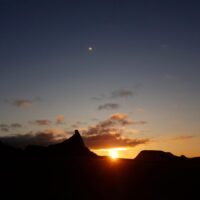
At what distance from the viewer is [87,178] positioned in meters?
82.8

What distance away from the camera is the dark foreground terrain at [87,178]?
75.9 m

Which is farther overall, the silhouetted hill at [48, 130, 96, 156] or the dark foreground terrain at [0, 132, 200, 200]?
the silhouetted hill at [48, 130, 96, 156]

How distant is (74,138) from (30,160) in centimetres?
3252

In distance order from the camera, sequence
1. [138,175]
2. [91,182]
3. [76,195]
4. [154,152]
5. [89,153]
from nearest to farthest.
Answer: [76,195] → [91,182] → [138,175] → [89,153] → [154,152]

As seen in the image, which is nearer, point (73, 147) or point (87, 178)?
point (87, 178)

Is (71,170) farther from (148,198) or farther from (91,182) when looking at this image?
(148,198)

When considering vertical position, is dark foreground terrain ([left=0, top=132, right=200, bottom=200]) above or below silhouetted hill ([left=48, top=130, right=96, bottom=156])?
below

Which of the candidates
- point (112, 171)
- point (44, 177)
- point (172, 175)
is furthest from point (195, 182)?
point (44, 177)

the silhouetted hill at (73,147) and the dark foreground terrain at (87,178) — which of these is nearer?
the dark foreground terrain at (87,178)

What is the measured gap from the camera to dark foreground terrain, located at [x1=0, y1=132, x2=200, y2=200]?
75.9 metres

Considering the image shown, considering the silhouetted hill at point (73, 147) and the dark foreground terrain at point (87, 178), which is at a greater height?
the silhouetted hill at point (73, 147)

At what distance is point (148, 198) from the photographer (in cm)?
7962

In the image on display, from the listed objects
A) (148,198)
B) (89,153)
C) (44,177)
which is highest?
(89,153)

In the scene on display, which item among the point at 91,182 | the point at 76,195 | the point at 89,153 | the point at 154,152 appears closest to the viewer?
the point at 76,195
